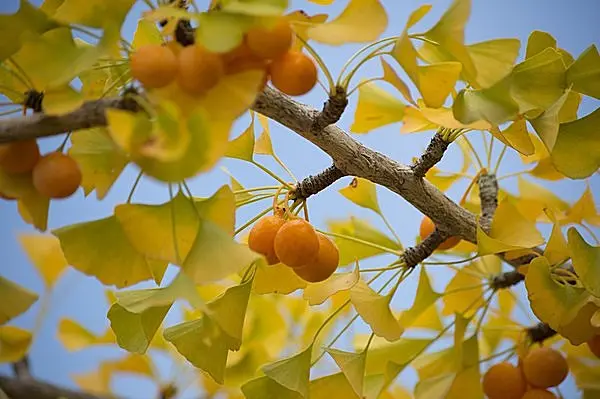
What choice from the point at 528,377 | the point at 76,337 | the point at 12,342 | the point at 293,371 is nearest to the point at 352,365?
the point at 293,371

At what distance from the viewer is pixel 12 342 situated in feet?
1.73

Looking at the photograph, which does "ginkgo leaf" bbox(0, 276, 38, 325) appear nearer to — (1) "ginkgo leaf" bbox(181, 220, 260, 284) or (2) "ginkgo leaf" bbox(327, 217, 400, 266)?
(1) "ginkgo leaf" bbox(181, 220, 260, 284)

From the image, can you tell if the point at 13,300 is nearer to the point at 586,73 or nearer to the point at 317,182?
the point at 317,182

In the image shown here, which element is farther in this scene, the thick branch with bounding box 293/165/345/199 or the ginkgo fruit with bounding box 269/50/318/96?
the thick branch with bounding box 293/165/345/199

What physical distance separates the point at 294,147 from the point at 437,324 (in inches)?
27.0

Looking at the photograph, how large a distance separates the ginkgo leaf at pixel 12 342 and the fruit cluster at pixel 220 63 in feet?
0.89

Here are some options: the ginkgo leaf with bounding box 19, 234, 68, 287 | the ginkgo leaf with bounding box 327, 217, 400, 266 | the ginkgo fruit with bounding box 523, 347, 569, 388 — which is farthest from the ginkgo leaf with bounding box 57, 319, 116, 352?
the ginkgo fruit with bounding box 523, 347, 569, 388

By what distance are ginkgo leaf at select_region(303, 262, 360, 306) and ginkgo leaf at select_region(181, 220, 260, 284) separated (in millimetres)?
111

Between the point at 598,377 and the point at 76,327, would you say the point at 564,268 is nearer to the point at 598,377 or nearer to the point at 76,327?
the point at 598,377

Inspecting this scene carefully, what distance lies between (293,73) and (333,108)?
5cm

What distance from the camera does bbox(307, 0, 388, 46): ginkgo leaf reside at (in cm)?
33

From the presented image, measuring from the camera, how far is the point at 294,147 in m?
1.28

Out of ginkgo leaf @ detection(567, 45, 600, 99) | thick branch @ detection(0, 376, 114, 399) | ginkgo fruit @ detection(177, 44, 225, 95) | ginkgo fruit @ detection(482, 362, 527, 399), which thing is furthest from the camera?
thick branch @ detection(0, 376, 114, 399)

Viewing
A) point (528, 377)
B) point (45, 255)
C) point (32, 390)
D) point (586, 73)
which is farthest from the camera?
point (45, 255)
